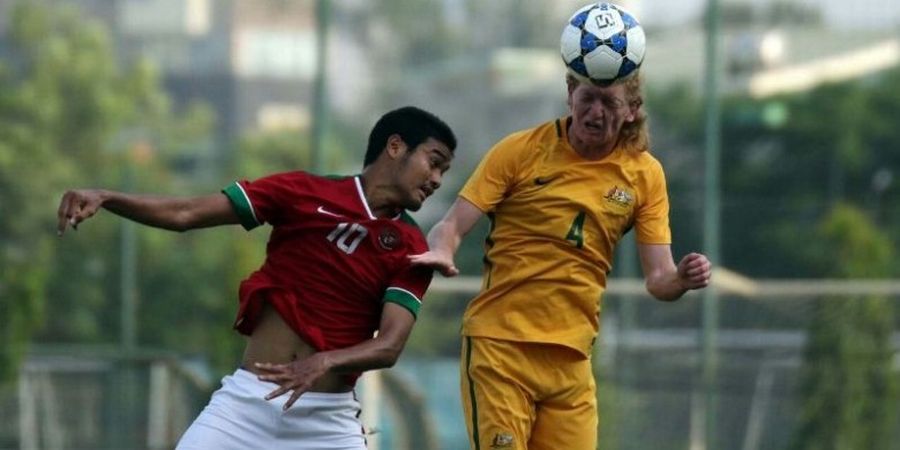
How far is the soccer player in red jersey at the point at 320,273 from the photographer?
621 centimetres

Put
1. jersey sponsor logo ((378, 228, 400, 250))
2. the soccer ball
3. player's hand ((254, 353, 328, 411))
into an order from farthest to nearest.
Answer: the soccer ball → jersey sponsor logo ((378, 228, 400, 250)) → player's hand ((254, 353, 328, 411))

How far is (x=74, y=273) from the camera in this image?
51.0ft

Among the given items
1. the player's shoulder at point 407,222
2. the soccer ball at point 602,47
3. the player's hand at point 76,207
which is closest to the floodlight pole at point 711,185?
the soccer ball at point 602,47

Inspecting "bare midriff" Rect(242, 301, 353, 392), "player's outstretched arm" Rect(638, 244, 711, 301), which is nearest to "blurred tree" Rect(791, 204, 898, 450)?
"player's outstretched arm" Rect(638, 244, 711, 301)

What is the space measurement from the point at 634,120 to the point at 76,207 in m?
2.07

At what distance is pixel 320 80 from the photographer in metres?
14.5

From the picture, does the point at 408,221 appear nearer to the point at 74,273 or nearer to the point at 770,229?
the point at 770,229

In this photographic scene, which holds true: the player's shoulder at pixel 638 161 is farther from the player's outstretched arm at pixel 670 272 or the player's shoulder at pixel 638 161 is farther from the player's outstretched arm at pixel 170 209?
the player's outstretched arm at pixel 170 209

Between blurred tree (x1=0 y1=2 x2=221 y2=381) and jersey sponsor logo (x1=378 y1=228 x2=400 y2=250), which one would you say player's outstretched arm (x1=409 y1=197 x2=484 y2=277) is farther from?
blurred tree (x1=0 y1=2 x2=221 y2=381)

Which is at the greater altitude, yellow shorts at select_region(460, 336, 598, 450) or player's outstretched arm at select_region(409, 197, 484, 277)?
player's outstretched arm at select_region(409, 197, 484, 277)

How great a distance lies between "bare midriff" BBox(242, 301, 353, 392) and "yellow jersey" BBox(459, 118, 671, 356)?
87 centimetres

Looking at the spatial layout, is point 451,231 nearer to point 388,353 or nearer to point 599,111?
point 599,111

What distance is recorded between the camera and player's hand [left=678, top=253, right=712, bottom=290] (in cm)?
664

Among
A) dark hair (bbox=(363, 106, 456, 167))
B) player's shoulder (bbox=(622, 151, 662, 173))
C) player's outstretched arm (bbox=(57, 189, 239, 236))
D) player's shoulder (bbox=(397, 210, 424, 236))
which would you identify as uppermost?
dark hair (bbox=(363, 106, 456, 167))
